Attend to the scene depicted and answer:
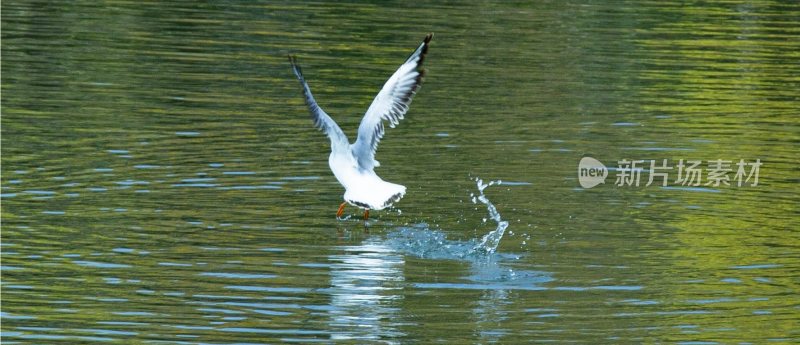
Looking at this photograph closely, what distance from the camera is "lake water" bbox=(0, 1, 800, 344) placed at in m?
11.2

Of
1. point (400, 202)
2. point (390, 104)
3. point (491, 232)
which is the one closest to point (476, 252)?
point (491, 232)

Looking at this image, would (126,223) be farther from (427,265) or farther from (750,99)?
(750,99)

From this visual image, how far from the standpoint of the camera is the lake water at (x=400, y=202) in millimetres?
11164

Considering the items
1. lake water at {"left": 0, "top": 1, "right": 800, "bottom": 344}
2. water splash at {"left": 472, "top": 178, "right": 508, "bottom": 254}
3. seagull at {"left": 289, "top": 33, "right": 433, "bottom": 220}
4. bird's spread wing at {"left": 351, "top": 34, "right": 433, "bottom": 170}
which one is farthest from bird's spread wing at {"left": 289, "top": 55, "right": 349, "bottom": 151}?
water splash at {"left": 472, "top": 178, "right": 508, "bottom": 254}

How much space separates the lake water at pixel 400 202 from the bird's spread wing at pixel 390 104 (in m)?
0.73

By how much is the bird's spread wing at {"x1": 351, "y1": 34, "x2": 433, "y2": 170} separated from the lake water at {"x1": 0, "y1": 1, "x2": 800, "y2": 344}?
73cm

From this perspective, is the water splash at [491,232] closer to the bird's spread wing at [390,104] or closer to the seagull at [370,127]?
the seagull at [370,127]

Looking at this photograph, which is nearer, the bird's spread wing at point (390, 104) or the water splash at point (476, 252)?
the water splash at point (476, 252)

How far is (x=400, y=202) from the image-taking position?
1517cm

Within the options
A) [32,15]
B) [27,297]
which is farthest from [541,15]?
[27,297]

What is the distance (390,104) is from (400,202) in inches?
60.8

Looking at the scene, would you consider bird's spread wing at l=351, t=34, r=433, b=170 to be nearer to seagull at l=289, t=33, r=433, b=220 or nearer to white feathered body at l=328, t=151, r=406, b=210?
seagull at l=289, t=33, r=433, b=220
